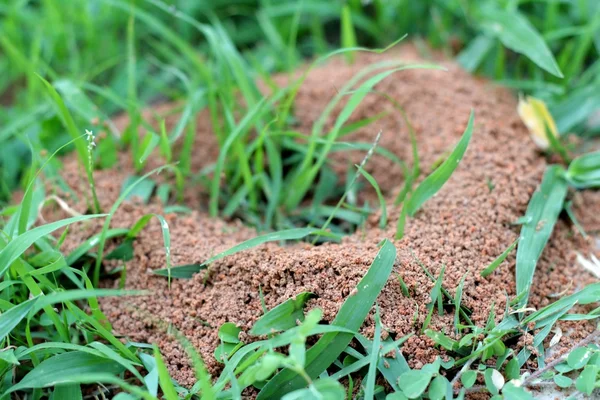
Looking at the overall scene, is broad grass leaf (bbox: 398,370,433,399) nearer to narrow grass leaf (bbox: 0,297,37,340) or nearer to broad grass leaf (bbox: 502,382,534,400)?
broad grass leaf (bbox: 502,382,534,400)

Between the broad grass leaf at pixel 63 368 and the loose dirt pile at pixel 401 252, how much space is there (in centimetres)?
11

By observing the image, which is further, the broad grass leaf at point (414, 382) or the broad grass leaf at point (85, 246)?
the broad grass leaf at point (85, 246)

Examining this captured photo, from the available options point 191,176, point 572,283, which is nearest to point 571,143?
point 572,283

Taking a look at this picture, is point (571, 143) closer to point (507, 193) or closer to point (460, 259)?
point (507, 193)

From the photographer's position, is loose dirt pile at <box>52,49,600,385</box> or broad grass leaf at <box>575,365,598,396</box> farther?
loose dirt pile at <box>52,49,600,385</box>

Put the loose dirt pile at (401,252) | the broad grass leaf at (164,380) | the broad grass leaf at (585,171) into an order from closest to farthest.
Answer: the broad grass leaf at (164,380), the loose dirt pile at (401,252), the broad grass leaf at (585,171)

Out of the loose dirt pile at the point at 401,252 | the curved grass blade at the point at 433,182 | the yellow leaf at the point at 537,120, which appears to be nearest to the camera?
the loose dirt pile at the point at 401,252

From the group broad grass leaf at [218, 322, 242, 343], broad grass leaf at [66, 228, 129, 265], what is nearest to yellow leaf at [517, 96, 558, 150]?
broad grass leaf at [218, 322, 242, 343]

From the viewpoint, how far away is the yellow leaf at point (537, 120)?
6.05 feet

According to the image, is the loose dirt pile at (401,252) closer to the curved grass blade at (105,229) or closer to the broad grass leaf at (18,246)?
the curved grass blade at (105,229)

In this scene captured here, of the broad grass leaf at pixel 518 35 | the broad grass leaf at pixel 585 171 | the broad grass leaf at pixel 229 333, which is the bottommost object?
the broad grass leaf at pixel 229 333

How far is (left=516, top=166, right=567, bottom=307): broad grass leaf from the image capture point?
1.48 m

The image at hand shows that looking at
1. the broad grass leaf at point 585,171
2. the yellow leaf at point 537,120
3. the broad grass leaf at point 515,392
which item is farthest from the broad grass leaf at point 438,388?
the yellow leaf at point 537,120

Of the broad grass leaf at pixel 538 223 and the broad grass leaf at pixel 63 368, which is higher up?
the broad grass leaf at pixel 538 223
